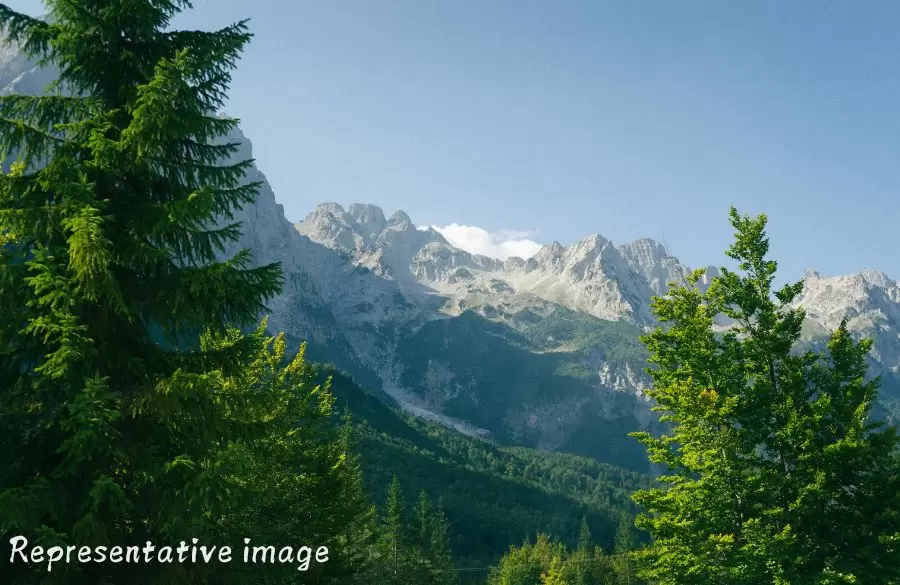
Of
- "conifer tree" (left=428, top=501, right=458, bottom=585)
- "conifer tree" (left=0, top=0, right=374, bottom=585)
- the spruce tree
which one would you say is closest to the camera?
"conifer tree" (left=0, top=0, right=374, bottom=585)

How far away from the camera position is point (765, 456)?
18328mm

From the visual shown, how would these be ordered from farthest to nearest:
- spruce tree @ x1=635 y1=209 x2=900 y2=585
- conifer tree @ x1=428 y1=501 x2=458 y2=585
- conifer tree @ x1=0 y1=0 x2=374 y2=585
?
conifer tree @ x1=428 y1=501 x2=458 y2=585, spruce tree @ x1=635 y1=209 x2=900 y2=585, conifer tree @ x1=0 y1=0 x2=374 y2=585

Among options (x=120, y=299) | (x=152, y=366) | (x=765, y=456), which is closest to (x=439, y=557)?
(x=765, y=456)

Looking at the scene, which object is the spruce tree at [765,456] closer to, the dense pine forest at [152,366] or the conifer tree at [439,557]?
the dense pine forest at [152,366]

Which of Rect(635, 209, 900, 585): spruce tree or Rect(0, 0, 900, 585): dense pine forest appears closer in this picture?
Rect(0, 0, 900, 585): dense pine forest

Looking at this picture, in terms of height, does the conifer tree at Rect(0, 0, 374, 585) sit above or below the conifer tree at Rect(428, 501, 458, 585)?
above

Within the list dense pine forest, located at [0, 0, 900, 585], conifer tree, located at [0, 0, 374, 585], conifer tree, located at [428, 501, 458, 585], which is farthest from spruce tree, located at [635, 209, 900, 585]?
conifer tree, located at [428, 501, 458, 585]

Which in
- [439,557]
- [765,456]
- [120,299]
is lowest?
[439,557]

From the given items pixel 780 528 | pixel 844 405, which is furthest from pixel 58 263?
pixel 844 405

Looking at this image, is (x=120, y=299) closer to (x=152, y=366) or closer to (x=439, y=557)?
(x=152, y=366)

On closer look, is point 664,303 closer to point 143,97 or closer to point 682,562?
point 682,562

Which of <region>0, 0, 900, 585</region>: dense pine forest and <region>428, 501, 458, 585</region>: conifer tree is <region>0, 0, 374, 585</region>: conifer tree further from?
<region>428, 501, 458, 585</region>: conifer tree

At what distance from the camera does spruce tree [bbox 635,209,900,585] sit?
1559cm

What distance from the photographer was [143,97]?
9.09 metres
